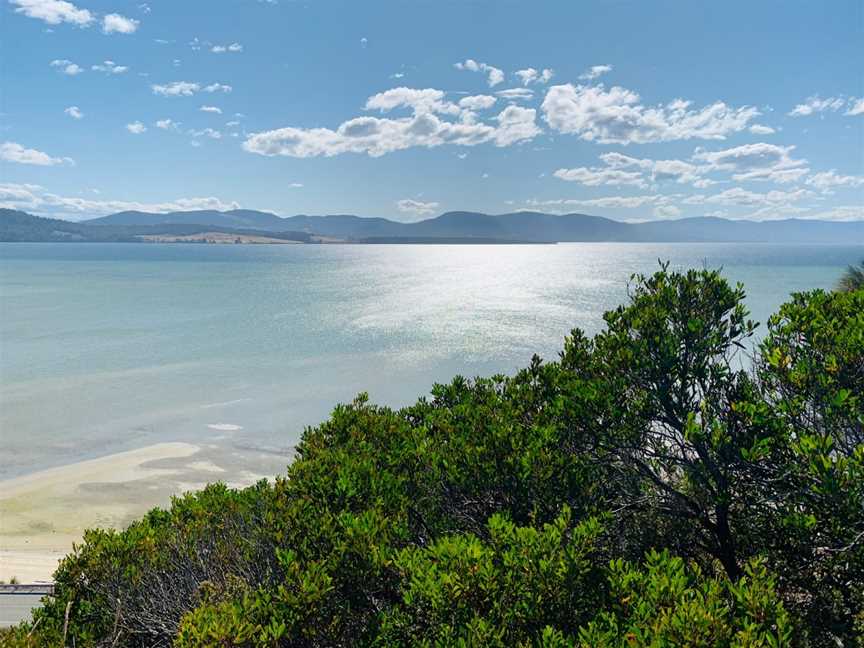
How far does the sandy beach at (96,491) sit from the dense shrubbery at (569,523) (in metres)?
21.2

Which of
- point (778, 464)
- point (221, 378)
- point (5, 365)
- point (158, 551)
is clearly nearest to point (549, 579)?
point (778, 464)

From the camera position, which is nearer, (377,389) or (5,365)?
(377,389)

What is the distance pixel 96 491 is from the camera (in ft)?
125

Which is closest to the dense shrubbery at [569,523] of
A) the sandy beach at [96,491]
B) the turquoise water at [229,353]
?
the turquoise water at [229,353]

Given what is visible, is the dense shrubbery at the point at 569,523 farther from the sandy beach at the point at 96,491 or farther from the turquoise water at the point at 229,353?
the sandy beach at the point at 96,491

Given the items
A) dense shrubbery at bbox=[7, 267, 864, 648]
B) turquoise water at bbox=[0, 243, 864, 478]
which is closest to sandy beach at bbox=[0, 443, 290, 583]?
turquoise water at bbox=[0, 243, 864, 478]

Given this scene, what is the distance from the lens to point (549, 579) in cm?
750

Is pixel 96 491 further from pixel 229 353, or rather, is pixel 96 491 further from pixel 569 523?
pixel 229 353

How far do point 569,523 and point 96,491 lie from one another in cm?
3927

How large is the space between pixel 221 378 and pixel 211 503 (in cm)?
5718

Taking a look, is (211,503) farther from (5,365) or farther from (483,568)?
Answer: (5,365)

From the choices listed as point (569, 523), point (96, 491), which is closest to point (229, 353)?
point (96, 491)

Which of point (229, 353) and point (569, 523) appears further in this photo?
point (229, 353)

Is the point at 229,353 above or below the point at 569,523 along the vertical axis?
below
